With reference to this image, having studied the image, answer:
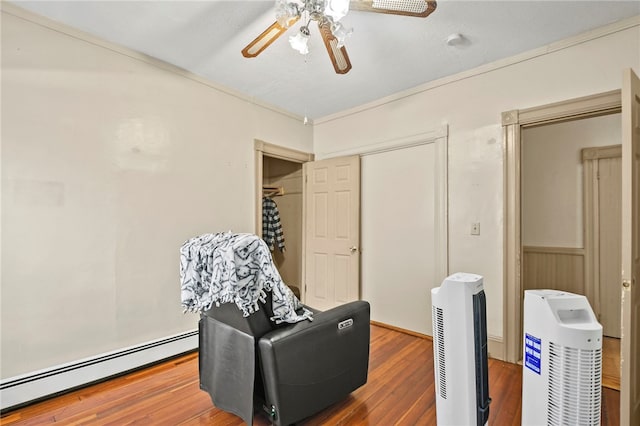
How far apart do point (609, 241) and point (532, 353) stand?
2.58 m

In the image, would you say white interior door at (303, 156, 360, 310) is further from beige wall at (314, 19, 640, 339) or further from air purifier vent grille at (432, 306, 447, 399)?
air purifier vent grille at (432, 306, 447, 399)

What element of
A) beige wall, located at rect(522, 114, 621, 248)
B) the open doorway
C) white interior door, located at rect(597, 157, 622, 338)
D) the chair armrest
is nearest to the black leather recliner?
the chair armrest

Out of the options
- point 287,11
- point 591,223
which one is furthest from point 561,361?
point 591,223

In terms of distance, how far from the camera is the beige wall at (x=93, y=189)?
1.97 meters

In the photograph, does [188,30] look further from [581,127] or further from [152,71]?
[581,127]

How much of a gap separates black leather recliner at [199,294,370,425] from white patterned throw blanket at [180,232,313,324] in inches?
3.8

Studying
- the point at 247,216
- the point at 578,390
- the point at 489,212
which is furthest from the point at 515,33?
the point at 247,216

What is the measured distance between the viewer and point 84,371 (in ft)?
7.14

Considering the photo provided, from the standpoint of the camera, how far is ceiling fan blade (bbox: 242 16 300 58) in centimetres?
163

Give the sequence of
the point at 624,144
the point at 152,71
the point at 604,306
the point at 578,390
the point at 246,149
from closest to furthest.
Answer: the point at 578,390, the point at 624,144, the point at 152,71, the point at 604,306, the point at 246,149

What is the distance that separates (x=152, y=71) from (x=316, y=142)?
206 centimetres

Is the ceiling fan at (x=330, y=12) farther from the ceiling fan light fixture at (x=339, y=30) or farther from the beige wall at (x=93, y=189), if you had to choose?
the beige wall at (x=93, y=189)

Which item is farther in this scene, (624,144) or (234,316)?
(234,316)

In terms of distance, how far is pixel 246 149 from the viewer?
3291mm
